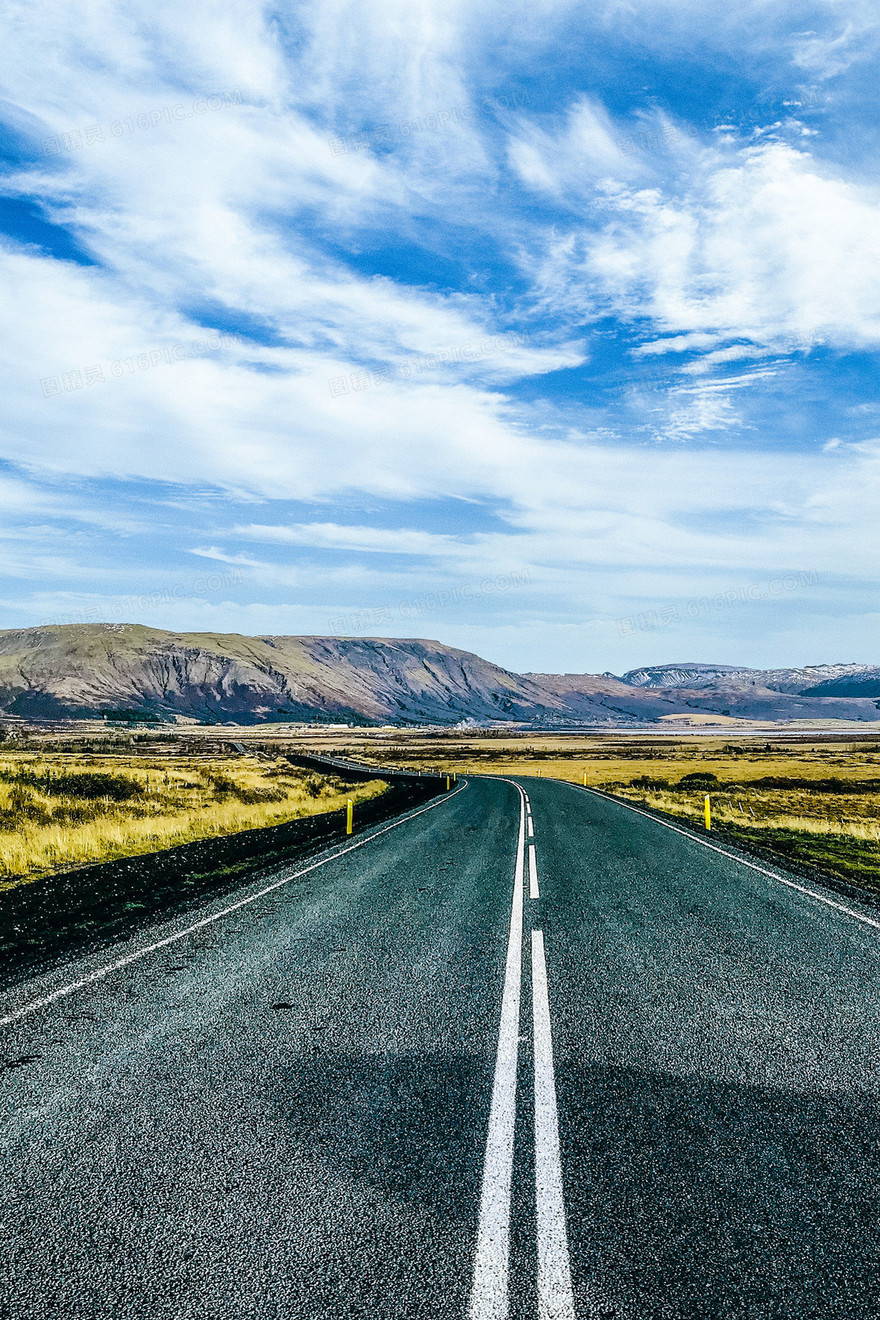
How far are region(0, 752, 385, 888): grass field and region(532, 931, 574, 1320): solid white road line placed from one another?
10333mm

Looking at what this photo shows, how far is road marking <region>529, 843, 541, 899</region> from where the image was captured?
34.8 feet

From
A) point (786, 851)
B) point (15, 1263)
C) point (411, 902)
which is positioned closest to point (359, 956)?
point (411, 902)

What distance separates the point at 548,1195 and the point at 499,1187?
23cm

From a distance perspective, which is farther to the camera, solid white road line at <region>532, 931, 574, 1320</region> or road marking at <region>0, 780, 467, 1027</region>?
road marking at <region>0, 780, 467, 1027</region>

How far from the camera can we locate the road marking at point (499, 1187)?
2801 mm

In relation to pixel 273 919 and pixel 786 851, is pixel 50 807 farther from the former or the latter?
pixel 786 851

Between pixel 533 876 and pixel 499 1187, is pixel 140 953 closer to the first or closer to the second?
pixel 499 1187

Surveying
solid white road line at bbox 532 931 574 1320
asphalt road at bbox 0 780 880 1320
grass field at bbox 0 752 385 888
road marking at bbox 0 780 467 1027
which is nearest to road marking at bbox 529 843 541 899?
asphalt road at bbox 0 780 880 1320

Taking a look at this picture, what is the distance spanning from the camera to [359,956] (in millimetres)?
7383

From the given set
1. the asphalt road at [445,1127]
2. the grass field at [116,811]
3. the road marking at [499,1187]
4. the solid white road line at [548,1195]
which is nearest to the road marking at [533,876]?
the asphalt road at [445,1127]

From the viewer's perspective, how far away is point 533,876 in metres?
12.1

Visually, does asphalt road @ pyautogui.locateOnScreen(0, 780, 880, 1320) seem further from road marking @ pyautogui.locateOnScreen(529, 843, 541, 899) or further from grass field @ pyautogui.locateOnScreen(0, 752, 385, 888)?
grass field @ pyautogui.locateOnScreen(0, 752, 385, 888)

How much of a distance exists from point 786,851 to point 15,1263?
16.7 metres

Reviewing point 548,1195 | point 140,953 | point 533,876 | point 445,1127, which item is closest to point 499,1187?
point 548,1195
